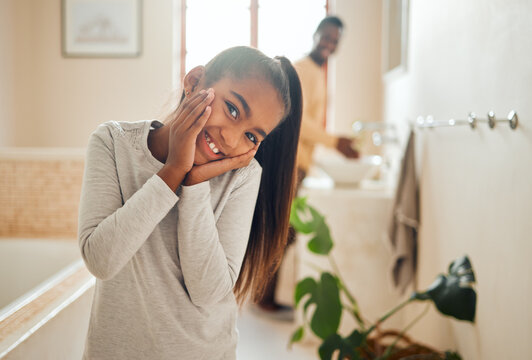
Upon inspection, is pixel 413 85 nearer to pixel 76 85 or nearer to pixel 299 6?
pixel 299 6

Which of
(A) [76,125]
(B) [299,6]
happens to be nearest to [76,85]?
(A) [76,125]

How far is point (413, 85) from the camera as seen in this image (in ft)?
6.31

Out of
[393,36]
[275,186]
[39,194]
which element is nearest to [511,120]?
[275,186]

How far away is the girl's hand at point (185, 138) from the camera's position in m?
0.58

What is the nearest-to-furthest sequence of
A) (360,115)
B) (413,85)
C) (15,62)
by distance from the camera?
(15,62) → (413,85) → (360,115)

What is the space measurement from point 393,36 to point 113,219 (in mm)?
2128

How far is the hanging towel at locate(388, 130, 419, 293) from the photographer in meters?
1.72

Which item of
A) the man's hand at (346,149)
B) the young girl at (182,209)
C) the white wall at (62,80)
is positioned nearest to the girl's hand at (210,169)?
the young girl at (182,209)

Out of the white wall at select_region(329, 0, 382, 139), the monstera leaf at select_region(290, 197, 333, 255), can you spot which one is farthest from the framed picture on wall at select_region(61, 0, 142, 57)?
the white wall at select_region(329, 0, 382, 139)

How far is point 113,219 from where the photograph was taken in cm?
58

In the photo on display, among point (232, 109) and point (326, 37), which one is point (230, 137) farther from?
point (326, 37)

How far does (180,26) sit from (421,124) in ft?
3.39

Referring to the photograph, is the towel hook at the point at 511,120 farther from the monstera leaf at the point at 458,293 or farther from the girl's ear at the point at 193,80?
the girl's ear at the point at 193,80

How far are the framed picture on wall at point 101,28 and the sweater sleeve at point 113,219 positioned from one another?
1.48 feet
